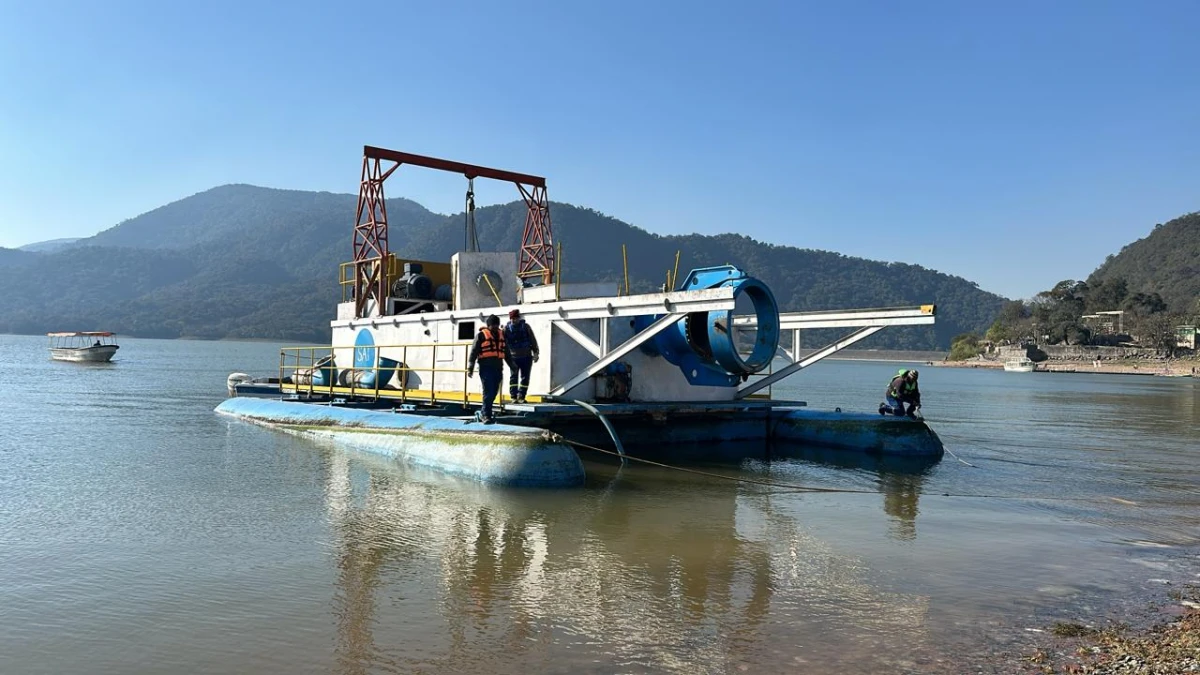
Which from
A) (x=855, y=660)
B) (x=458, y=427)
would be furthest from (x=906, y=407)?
(x=855, y=660)

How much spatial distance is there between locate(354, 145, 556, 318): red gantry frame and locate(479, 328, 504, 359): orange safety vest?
7298 millimetres

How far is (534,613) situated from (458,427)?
8233 mm

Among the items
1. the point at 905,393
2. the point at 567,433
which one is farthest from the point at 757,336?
the point at 905,393

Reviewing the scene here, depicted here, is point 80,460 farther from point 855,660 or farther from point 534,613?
point 855,660

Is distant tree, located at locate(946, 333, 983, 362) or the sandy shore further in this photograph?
distant tree, located at locate(946, 333, 983, 362)

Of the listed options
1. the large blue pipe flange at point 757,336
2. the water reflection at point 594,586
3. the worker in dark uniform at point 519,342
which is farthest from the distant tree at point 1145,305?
the water reflection at point 594,586

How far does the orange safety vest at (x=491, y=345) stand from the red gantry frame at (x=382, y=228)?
730 centimetres

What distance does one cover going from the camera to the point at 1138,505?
13.0 metres

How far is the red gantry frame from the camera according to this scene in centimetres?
2333

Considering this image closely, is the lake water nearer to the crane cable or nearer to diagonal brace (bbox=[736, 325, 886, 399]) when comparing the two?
diagonal brace (bbox=[736, 325, 886, 399])

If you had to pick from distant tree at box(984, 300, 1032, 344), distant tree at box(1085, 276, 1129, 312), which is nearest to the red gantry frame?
distant tree at box(984, 300, 1032, 344)

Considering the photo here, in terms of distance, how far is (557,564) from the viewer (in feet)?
28.2

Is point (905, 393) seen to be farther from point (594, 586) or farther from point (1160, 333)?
point (1160, 333)

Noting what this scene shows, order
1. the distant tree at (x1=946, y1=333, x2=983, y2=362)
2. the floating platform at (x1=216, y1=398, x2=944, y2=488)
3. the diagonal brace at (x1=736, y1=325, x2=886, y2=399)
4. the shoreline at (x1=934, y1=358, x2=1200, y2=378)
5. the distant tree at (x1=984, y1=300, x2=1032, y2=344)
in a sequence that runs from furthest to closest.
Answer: the distant tree at (x1=946, y1=333, x2=983, y2=362)
the distant tree at (x1=984, y1=300, x2=1032, y2=344)
the shoreline at (x1=934, y1=358, x2=1200, y2=378)
the diagonal brace at (x1=736, y1=325, x2=886, y2=399)
the floating platform at (x1=216, y1=398, x2=944, y2=488)
